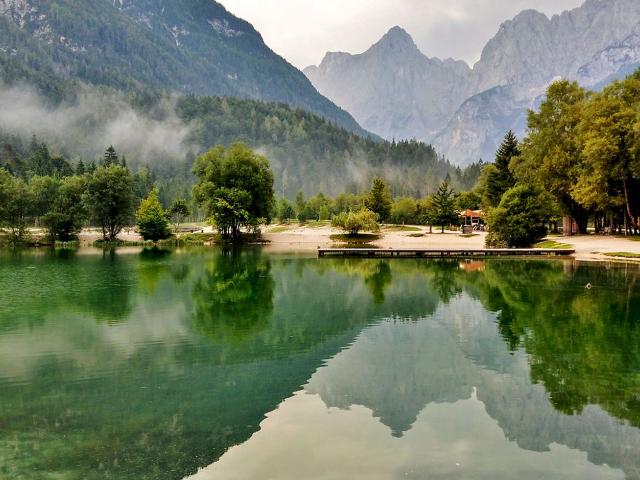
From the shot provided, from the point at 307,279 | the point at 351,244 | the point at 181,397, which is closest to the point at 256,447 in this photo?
the point at 181,397

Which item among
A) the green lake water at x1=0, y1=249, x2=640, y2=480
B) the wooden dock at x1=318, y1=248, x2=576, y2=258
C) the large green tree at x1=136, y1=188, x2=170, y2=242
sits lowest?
the green lake water at x1=0, y1=249, x2=640, y2=480

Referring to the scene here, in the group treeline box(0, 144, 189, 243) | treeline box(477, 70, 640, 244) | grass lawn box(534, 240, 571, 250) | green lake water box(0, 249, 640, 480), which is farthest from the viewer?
treeline box(0, 144, 189, 243)

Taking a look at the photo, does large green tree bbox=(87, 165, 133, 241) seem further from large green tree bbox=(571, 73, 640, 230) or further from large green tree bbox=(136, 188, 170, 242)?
large green tree bbox=(571, 73, 640, 230)

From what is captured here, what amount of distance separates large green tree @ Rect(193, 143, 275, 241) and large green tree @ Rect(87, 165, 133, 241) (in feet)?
47.1

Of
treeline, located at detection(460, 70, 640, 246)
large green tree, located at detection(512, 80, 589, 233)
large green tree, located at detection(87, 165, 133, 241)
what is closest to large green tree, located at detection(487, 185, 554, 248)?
treeline, located at detection(460, 70, 640, 246)

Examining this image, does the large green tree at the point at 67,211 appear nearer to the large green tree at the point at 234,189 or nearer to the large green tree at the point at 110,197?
the large green tree at the point at 110,197

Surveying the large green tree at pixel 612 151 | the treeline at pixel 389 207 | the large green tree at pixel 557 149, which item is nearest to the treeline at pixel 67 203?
the treeline at pixel 389 207

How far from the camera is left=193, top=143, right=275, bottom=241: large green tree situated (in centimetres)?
9019

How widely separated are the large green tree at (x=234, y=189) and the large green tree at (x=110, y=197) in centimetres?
1437

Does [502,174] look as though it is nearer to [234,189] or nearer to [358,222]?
[358,222]

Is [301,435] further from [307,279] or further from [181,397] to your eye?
[307,279]

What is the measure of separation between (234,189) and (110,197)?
923 inches

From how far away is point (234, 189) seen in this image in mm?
90938

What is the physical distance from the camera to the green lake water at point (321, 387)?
11.5 metres
